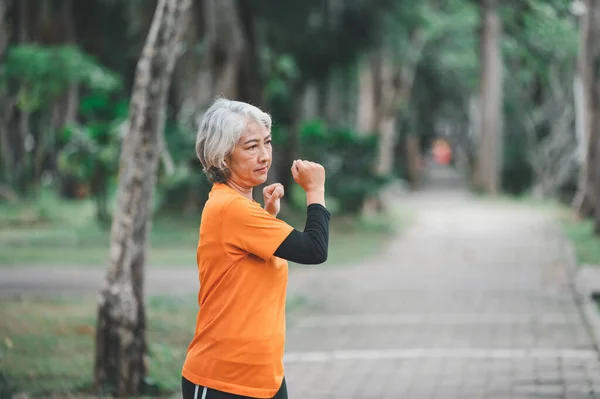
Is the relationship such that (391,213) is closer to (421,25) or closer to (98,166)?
(421,25)

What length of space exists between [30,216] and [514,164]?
23.8 m

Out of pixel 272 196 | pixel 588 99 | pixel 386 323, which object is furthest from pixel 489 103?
pixel 272 196

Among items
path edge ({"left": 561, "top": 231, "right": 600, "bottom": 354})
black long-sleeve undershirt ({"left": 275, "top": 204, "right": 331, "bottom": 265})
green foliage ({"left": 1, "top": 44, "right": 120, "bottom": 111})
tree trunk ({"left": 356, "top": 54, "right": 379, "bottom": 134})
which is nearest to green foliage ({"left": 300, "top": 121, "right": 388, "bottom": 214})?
green foliage ({"left": 1, "top": 44, "right": 120, "bottom": 111})

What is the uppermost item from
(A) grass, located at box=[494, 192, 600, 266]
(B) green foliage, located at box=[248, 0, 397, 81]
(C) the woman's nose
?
(B) green foliage, located at box=[248, 0, 397, 81]

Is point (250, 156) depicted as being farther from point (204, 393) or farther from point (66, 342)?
point (66, 342)

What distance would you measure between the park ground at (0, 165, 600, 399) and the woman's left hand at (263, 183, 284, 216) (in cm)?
337

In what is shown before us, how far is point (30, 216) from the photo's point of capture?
25.0 m

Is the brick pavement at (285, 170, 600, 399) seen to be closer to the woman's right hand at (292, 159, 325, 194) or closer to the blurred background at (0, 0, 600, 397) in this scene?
the blurred background at (0, 0, 600, 397)

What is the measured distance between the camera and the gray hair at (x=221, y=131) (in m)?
3.87

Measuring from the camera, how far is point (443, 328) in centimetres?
1071

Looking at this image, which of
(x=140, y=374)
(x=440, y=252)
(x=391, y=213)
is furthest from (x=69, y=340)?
Result: (x=391, y=213)

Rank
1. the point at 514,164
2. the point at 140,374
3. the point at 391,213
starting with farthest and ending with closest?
the point at 514,164 → the point at 391,213 → the point at 140,374

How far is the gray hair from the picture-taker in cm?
387

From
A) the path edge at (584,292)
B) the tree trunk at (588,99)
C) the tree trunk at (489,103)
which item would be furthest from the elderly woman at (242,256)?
the tree trunk at (489,103)
